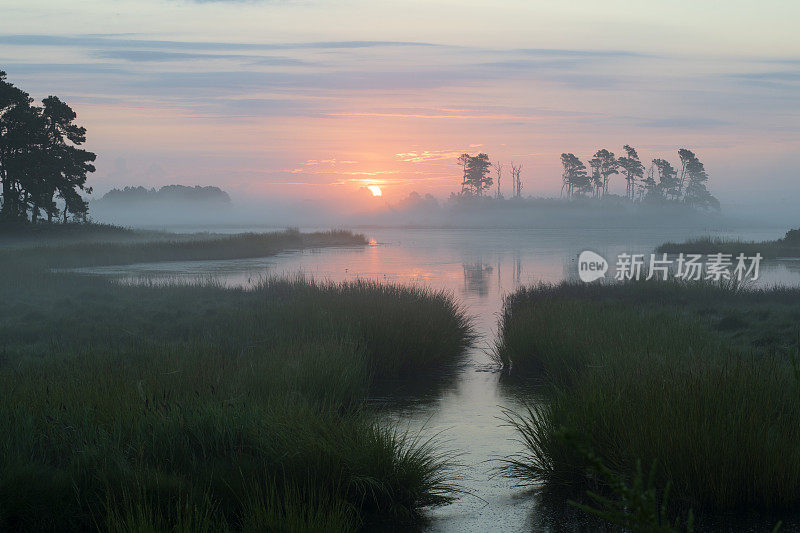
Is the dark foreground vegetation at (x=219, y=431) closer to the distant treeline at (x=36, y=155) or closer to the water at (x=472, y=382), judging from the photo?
the water at (x=472, y=382)

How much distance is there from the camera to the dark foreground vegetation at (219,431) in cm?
612

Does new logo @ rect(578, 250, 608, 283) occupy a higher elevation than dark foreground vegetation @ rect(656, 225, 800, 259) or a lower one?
lower

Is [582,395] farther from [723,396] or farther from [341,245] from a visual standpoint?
[341,245]

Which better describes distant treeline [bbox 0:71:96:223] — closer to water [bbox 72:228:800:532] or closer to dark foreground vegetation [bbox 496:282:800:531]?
water [bbox 72:228:800:532]

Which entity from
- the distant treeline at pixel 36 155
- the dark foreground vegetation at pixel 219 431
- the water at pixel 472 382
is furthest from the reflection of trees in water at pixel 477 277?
the distant treeline at pixel 36 155

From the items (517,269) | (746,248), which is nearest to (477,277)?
(517,269)

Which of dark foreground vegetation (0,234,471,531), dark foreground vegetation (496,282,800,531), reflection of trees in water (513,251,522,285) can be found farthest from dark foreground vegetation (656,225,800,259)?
dark foreground vegetation (496,282,800,531)

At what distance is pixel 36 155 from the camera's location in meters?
48.8

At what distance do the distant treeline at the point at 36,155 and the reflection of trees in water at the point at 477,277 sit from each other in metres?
29.7

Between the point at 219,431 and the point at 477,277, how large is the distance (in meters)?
26.9

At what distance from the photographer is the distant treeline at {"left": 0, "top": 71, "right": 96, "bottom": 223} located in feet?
155

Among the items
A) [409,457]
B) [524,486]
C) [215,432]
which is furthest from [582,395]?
[215,432]

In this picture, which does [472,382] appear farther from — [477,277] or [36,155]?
[36,155]

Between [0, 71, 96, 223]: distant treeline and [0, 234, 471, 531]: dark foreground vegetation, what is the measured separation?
3805cm
